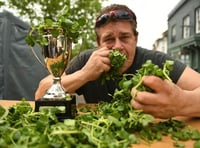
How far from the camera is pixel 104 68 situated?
1534mm

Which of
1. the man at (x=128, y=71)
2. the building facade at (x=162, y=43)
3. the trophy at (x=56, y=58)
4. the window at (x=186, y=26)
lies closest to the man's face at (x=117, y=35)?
the man at (x=128, y=71)

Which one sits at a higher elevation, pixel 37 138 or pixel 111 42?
pixel 111 42

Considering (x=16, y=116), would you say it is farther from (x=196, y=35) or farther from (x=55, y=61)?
(x=196, y=35)

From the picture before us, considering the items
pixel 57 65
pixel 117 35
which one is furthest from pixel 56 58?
pixel 117 35

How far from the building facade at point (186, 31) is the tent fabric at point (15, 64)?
1153 centimetres

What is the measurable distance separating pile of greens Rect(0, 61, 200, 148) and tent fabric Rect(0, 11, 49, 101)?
2.79m

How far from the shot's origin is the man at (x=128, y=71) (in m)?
1.00

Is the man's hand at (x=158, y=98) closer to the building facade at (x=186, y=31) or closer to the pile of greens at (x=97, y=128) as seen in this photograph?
the pile of greens at (x=97, y=128)

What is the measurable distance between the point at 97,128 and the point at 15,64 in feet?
10.6

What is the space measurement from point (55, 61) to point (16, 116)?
0.29 metres

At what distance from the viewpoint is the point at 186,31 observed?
1741 centimetres

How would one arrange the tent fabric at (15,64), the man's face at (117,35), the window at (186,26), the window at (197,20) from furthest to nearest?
the window at (186,26), the window at (197,20), the tent fabric at (15,64), the man's face at (117,35)

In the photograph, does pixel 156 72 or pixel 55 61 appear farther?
pixel 55 61

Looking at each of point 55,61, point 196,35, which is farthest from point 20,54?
point 196,35
